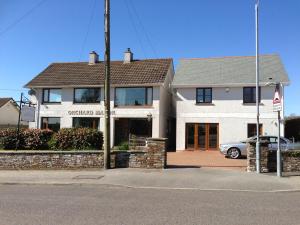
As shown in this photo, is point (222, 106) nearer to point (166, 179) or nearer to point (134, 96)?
point (134, 96)

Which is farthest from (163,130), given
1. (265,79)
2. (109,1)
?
(109,1)

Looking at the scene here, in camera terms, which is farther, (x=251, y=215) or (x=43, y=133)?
(x=43, y=133)

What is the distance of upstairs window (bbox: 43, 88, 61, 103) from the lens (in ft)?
105

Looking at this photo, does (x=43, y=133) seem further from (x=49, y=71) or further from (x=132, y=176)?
(x=49, y=71)

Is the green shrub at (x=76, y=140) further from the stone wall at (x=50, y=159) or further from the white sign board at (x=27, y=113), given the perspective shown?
the white sign board at (x=27, y=113)

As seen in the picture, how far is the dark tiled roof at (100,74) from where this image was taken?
30.2 metres

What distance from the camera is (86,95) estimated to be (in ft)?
102

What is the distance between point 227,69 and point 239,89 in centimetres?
285

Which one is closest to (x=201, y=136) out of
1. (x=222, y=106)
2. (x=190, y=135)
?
(x=190, y=135)

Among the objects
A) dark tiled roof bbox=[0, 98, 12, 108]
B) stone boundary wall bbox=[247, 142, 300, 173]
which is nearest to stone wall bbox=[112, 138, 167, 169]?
stone boundary wall bbox=[247, 142, 300, 173]

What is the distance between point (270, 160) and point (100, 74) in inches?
759

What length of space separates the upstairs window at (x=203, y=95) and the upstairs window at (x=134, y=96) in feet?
11.8

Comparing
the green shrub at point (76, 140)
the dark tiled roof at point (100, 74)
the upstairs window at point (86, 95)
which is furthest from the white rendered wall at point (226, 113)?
the green shrub at point (76, 140)

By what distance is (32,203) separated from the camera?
9414 millimetres
